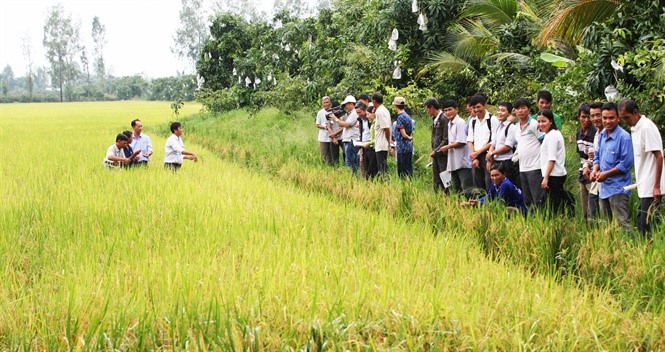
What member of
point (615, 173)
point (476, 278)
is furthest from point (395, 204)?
point (476, 278)

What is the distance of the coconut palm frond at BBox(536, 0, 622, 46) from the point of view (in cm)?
685

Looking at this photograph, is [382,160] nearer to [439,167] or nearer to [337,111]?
[439,167]

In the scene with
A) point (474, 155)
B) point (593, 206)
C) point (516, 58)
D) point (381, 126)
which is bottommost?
point (593, 206)

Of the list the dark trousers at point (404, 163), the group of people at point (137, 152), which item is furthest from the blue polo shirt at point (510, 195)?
the group of people at point (137, 152)

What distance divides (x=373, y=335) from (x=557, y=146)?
3.31 metres

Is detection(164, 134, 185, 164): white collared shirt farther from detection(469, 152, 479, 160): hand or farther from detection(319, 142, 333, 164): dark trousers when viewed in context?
detection(469, 152, 479, 160): hand

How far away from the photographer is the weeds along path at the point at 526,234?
13.4 ft

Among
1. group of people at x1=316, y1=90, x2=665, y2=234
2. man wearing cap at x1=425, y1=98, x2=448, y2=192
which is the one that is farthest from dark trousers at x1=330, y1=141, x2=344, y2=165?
man wearing cap at x1=425, y1=98, x2=448, y2=192

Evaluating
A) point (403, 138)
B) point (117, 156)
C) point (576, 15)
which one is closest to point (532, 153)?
point (576, 15)

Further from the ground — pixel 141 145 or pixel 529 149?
pixel 529 149

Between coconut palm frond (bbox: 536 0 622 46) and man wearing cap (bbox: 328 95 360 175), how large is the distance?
3.00 meters

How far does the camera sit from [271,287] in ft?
11.9

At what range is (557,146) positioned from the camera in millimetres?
5812

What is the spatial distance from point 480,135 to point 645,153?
2322 millimetres
